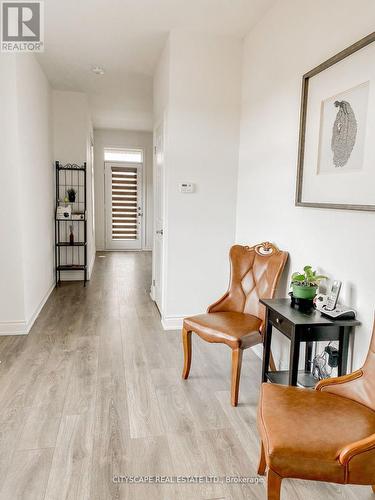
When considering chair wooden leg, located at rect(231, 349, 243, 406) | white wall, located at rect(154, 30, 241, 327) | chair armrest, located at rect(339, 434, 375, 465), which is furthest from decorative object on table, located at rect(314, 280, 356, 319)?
white wall, located at rect(154, 30, 241, 327)

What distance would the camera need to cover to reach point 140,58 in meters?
4.13

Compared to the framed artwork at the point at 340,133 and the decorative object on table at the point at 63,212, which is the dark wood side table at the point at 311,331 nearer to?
the framed artwork at the point at 340,133

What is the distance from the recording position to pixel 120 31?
11.4 feet

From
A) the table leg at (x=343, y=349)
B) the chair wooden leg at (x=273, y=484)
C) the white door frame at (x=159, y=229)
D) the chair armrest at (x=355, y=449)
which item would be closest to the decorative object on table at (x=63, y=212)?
the white door frame at (x=159, y=229)

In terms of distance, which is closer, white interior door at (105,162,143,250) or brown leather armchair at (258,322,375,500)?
brown leather armchair at (258,322,375,500)

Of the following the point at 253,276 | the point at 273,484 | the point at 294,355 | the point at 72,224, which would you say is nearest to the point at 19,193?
the point at 253,276

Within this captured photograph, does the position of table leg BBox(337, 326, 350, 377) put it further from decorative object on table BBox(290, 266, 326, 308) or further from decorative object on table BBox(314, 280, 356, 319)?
decorative object on table BBox(290, 266, 326, 308)

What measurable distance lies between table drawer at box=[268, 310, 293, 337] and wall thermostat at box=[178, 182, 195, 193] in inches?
66.5

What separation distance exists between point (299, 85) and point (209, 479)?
2416 mm

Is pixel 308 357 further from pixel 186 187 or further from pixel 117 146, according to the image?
pixel 117 146

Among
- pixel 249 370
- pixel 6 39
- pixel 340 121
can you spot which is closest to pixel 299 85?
pixel 340 121

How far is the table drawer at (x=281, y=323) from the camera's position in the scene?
2.04 m

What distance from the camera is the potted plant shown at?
2191 mm

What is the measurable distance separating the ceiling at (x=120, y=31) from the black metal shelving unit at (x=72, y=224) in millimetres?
1193
